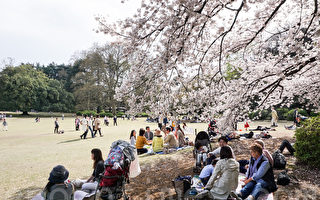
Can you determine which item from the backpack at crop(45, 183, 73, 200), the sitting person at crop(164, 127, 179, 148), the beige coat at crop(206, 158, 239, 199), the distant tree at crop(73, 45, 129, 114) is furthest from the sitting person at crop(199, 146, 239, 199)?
the distant tree at crop(73, 45, 129, 114)

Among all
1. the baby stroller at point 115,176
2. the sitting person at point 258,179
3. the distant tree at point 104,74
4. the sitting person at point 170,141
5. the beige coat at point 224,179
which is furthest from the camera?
the distant tree at point 104,74

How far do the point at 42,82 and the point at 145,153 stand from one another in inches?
2004

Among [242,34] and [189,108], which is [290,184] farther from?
[242,34]

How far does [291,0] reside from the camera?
271 inches

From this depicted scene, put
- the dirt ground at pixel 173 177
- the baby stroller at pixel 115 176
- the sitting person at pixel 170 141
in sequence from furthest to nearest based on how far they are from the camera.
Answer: the sitting person at pixel 170 141
the dirt ground at pixel 173 177
the baby stroller at pixel 115 176

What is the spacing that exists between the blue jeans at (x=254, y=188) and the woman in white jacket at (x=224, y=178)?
1.22ft

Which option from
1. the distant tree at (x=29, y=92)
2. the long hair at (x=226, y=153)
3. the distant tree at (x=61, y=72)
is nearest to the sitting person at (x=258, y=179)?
the long hair at (x=226, y=153)

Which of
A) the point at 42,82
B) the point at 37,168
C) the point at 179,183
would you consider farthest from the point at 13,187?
the point at 42,82

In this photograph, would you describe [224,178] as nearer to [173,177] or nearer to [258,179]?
[258,179]

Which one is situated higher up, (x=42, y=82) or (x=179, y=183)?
(x=42, y=82)

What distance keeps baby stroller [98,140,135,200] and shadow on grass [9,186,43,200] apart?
6.95 ft

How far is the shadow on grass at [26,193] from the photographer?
461cm

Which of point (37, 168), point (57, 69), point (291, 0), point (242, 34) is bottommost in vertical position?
point (37, 168)

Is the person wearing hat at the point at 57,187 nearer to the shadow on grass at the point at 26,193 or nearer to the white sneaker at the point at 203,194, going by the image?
the shadow on grass at the point at 26,193
